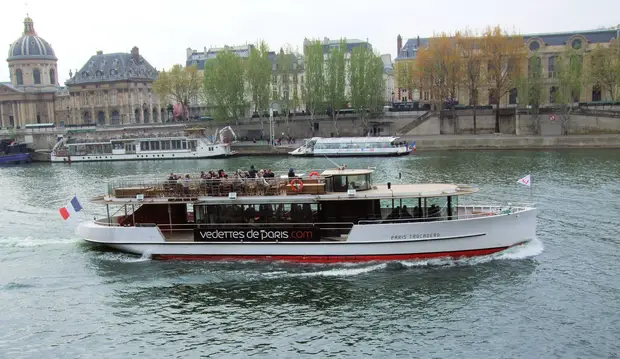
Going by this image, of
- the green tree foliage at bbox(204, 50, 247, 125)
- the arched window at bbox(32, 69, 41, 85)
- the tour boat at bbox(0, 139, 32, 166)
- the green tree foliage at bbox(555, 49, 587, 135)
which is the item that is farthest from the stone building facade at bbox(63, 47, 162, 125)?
the green tree foliage at bbox(555, 49, 587, 135)

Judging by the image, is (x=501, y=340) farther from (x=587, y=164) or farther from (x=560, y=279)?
(x=587, y=164)

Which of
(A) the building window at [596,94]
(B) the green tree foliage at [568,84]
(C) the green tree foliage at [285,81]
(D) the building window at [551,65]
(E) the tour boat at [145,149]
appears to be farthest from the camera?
(D) the building window at [551,65]

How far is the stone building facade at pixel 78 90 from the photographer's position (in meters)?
122

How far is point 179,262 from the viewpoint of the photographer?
2675 cm

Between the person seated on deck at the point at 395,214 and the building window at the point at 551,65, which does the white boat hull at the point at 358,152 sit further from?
the person seated on deck at the point at 395,214

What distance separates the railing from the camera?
2653 centimetres

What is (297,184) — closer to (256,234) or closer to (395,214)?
(256,234)

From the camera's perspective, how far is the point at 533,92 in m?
78.2

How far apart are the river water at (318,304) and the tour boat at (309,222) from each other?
0.59 metres

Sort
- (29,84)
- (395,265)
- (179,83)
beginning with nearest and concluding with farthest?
(395,265)
(179,83)
(29,84)

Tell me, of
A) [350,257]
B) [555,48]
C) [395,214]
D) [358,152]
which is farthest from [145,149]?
[395,214]

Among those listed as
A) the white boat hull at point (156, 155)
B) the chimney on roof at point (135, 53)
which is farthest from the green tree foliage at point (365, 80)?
the chimney on roof at point (135, 53)

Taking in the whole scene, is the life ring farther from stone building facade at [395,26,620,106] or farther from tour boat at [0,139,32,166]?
tour boat at [0,139,32,166]

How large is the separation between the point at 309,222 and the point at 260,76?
62578 millimetres
